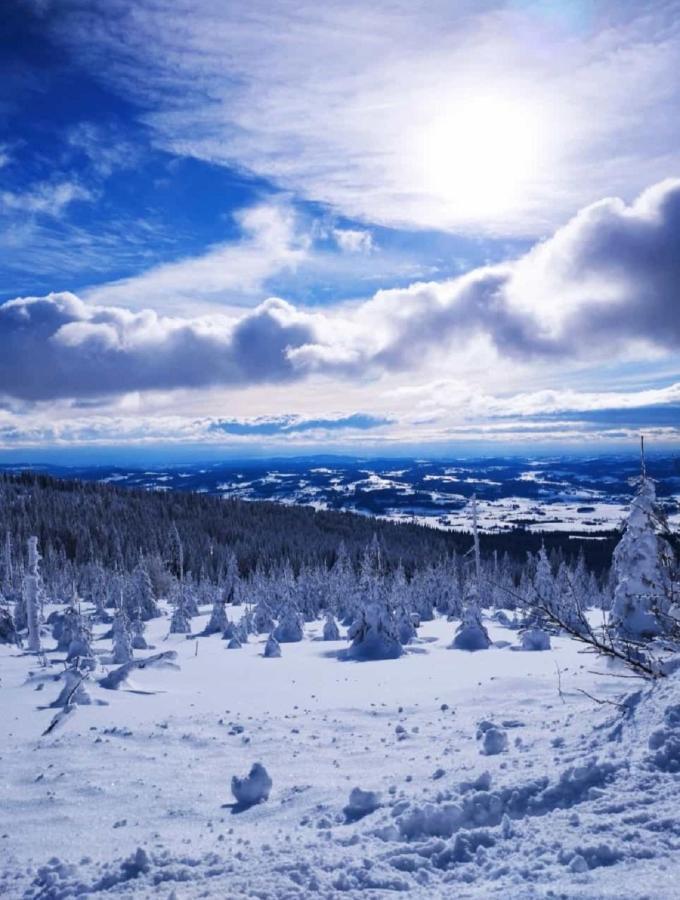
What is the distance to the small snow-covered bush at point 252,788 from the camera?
8.54 meters

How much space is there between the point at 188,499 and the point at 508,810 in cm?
13433

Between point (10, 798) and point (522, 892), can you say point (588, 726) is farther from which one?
point (10, 798)

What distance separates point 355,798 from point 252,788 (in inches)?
68.8

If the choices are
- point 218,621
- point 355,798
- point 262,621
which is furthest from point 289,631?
point 355,798

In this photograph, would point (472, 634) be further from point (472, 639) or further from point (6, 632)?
point (6, 632)

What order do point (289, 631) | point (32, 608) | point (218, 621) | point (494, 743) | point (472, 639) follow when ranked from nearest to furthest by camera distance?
point (494, 743)
point (472, 639)
point (32, 608)
point (289, 631)
point (218, 621)

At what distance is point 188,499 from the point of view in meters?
136

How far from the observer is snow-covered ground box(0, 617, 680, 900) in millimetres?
5586

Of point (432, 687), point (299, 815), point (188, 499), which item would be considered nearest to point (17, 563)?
point (188, 499)

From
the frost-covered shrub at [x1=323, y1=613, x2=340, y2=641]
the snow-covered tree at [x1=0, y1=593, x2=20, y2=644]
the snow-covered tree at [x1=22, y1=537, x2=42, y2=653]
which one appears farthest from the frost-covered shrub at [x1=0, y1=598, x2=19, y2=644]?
the frost-covered shrub at [x1=323, y1=613, x2=340, y2=641]

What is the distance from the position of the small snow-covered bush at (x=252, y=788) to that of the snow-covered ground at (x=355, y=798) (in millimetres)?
199

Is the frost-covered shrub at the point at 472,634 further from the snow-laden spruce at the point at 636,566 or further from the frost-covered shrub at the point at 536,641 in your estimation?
the snow-laden spruce at the point at 636,566

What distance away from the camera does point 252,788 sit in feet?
28.0

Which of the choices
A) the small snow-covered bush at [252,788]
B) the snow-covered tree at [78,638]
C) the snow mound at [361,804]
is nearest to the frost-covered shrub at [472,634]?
the snow-covered tree at [78,638]
